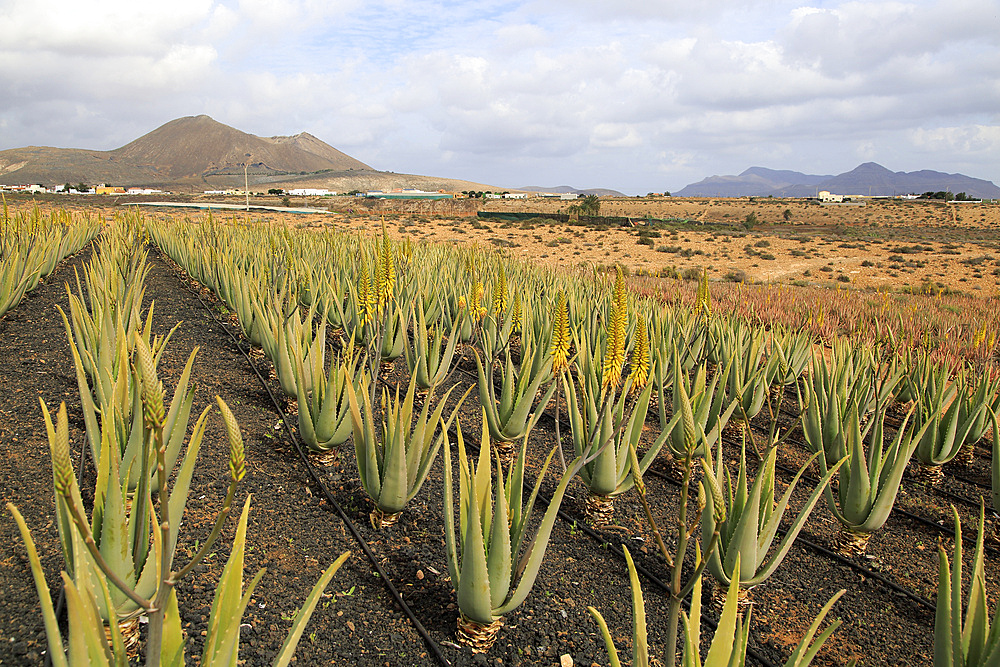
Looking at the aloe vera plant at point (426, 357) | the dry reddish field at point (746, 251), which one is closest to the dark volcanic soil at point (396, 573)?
the aloe vera plant at point (426, 357)

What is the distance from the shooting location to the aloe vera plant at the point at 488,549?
6.14 ft

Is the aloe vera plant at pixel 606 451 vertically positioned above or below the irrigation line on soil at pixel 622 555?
above

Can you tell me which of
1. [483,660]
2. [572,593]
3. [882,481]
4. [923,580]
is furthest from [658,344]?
[483,660]

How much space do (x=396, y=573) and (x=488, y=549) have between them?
57cm

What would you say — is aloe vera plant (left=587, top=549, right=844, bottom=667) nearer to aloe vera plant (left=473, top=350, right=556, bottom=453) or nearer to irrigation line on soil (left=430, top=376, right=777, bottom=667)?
irrigation line on soil (left=430, top=376, right=777, bottom=667)

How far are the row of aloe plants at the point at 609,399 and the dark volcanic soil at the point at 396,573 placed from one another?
0.20 m

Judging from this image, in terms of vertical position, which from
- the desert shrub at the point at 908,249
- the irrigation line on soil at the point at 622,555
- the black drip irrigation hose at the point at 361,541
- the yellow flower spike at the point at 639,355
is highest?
the desert shrub at the point at 908,249

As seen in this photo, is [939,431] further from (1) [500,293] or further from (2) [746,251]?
(2) [746,251]

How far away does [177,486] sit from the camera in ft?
5.69

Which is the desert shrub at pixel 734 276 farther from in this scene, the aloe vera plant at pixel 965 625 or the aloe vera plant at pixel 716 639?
the aloe vera plant at pixel 716 639

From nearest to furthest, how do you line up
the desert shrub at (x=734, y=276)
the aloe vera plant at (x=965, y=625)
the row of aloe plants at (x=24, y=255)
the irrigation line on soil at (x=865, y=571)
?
1. the aloe vera plant at (x=965, y=625)
2. the irrigation line on soil at (x=865, y=571)
3. the row of aloe plants at (x=24, y=255)
4. the desert shrub at (x=734, y=276)

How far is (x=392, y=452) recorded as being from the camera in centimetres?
246

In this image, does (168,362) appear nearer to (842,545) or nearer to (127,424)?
(127,424)

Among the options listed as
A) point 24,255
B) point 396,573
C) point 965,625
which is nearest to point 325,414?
point 396,573
